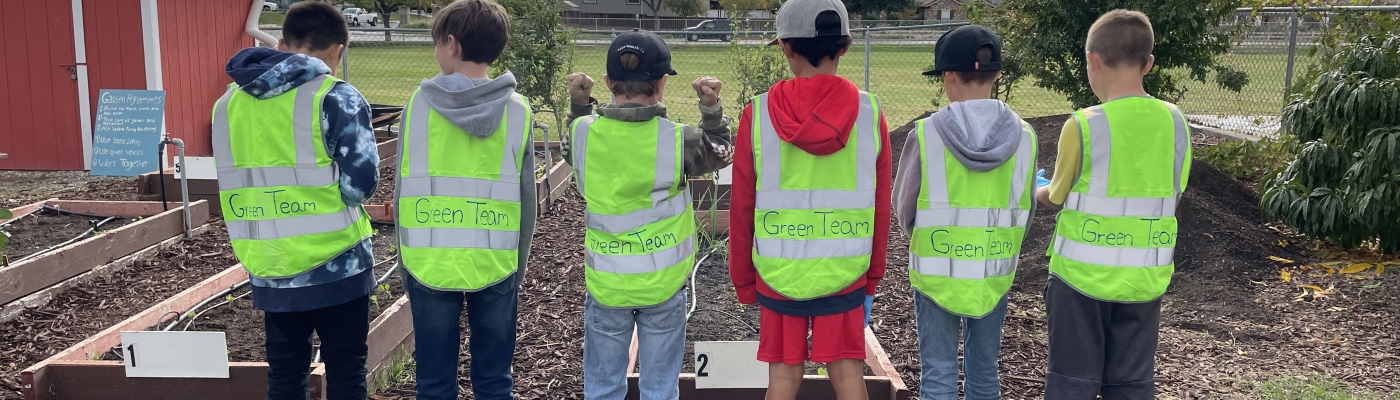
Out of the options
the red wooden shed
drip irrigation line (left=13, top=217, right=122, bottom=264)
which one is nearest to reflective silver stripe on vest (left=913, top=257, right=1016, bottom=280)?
drip irrigation line (left=13, top=217, right=122, bottom=264)

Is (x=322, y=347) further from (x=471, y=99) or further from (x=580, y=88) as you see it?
(x=580, y=88)

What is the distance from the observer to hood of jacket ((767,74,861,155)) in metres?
2.82

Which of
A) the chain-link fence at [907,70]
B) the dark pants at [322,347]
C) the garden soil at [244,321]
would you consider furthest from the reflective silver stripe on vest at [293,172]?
the chain-link fence at [907,70]

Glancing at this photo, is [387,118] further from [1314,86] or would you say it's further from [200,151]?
[1314,86]

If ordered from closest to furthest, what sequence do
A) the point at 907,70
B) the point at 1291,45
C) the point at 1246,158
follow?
the point at 1246,158
the point at 1291,45
the point at 907,70

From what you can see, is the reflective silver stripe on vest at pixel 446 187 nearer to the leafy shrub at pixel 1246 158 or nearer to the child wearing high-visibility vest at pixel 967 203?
the child wearing high-visibility vest at pixel 967 203

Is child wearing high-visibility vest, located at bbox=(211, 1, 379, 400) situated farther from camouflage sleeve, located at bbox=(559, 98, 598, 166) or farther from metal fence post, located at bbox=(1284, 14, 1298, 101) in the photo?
metal fence post, located at bbox=(1284, 14, 1298, 101)

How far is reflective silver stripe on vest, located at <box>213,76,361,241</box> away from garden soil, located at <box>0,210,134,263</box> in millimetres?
3652

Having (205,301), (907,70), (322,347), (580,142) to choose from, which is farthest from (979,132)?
(907,70)

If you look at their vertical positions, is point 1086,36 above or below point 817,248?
above

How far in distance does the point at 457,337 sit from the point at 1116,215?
6.84 ft

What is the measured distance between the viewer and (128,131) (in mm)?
7957

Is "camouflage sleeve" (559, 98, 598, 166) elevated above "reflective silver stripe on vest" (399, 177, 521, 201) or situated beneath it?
elevated above

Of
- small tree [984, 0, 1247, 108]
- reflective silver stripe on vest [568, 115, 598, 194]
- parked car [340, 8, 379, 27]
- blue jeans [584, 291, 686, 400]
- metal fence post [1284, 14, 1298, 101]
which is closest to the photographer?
reflective silver stripe on vest [568, 115, 598, 194]
